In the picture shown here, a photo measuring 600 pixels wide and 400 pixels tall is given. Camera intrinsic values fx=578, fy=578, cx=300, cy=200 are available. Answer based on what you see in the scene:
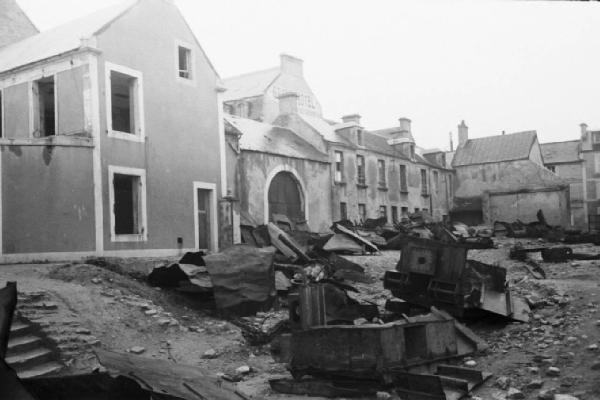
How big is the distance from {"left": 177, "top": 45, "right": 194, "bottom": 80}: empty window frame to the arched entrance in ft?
24.1

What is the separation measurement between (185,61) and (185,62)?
0.11 feet

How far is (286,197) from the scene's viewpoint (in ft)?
88.4

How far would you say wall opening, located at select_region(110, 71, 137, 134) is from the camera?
17.9 metres

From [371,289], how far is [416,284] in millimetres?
4233

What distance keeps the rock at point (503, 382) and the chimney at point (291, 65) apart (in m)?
34.5

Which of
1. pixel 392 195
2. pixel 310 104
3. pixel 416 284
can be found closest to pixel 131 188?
pixel 416 284

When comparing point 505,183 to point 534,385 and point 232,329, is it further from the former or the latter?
point 534,385

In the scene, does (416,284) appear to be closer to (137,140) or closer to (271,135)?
(137,140)

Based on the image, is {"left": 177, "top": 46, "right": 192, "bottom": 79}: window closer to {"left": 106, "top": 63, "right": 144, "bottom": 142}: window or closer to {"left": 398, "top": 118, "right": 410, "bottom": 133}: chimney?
{"left": 106, "top": 63, "right": 144, "bottom": 142}: window

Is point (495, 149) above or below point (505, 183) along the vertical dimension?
above

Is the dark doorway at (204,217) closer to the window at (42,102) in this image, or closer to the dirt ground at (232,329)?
the window at (42,102)

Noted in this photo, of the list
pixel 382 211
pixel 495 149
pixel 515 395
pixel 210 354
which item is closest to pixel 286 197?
pixel 382 211

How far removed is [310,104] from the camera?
143 feet

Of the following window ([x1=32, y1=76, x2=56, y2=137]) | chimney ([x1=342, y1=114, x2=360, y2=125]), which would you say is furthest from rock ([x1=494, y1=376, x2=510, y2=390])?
chimney ([x1=342, y1=114, x2=360, y2=125])
